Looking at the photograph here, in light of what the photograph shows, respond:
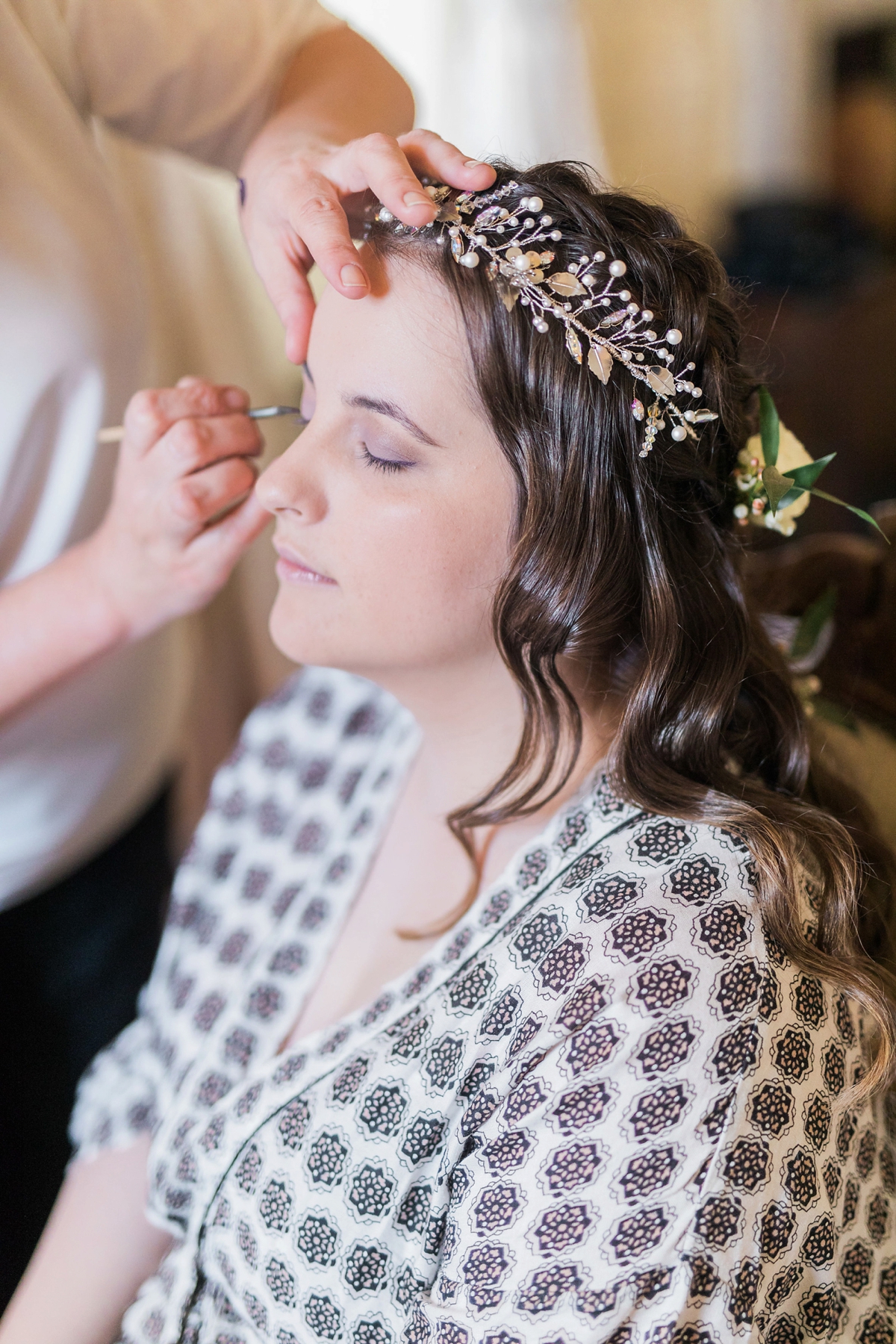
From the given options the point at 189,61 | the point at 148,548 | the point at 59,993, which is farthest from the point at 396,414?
the point at 59,993

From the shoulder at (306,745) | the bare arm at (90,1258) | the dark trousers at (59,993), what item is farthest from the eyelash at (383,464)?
the bare arm at (90,1258)

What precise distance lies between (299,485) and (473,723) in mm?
287

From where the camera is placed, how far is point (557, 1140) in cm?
76

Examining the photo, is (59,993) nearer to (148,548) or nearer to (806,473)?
(148,548)

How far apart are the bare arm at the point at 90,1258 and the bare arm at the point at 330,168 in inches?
34.9

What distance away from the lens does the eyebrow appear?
874 millimetres

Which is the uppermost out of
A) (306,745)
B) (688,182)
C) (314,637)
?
(314,637)

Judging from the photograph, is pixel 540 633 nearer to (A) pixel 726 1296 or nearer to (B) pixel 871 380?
(A) pixel 726 1296

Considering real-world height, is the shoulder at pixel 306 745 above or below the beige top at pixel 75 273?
below

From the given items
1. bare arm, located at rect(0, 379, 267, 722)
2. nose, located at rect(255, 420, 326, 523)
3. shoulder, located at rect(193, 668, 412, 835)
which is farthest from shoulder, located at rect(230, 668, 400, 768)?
nose, located at rect(255, 420, 326, 523)

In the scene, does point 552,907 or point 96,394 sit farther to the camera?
point 96,394

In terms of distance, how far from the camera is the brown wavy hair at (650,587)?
0.84 m

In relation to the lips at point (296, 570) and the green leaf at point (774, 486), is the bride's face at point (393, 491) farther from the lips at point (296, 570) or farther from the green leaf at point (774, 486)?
the green leaf at point (774, 486)

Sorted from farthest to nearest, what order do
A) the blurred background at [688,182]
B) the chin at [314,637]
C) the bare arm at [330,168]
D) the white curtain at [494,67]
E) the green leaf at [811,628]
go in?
the white curtain at [494,67], the blurred background at [688,182], the green leaf at [811,628], the chin at [314,637], the bare arm at [330,168]
